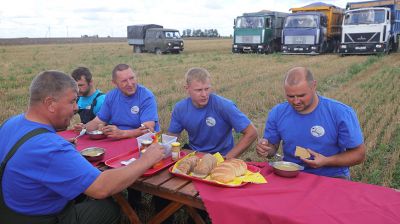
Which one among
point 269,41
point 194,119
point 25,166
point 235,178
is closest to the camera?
point 25,166

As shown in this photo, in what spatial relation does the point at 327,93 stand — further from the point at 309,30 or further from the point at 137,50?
the point at 137,50

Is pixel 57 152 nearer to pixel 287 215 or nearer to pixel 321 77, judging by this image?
pixel 287 215

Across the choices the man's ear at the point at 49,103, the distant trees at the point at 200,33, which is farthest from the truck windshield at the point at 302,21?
the distant trees at the point at 200,33

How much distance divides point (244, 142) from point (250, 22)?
21.9 metres

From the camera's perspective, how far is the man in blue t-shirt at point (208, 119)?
3.80 metres

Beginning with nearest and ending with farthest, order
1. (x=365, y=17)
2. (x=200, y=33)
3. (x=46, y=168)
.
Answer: (x=46, y=168), (x=365, y=17), (x=200, y=33)

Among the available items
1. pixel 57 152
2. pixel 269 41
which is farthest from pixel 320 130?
pixel 269 41

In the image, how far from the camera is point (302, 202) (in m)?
2.31

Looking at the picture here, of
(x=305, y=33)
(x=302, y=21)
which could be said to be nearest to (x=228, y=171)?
(x=305, y=33)

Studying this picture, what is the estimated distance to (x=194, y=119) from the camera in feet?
13.3

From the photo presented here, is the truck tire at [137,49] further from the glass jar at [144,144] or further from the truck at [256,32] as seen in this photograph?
the glass jar at [144,144]

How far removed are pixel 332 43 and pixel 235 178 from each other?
24891mm

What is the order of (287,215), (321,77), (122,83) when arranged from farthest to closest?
(321,77) < (122,83) < (287,215)

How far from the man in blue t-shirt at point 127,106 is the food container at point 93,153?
102 cm
